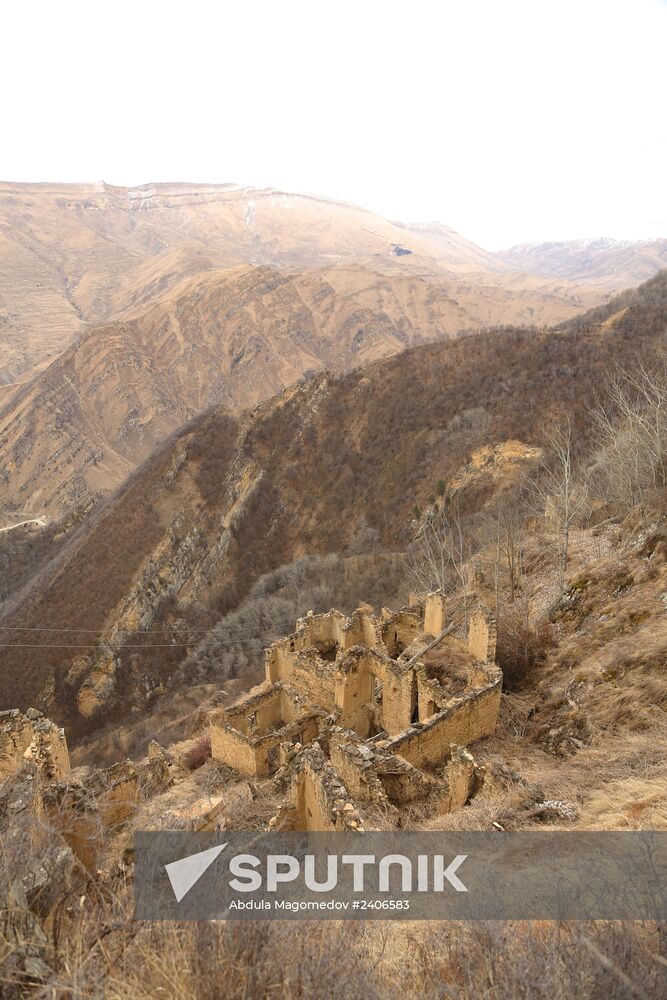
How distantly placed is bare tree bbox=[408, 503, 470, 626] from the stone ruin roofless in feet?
9.65

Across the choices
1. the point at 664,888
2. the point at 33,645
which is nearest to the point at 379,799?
the point at 664,888

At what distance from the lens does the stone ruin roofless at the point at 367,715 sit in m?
9.75

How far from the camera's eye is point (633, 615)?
1355 cm

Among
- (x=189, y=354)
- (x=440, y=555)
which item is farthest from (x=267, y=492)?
(x=189, y=354)

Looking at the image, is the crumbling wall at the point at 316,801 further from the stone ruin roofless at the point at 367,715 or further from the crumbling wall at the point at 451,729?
the crumbling wall at the point at 451,729

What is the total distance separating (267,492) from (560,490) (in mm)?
34424

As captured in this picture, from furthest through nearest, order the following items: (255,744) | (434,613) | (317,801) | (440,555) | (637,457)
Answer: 1. (440,555)
2. (637,457)
3. (434,613)
4. (255,744)
5. (317,801)

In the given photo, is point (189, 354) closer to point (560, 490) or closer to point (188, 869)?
point (560, 490)

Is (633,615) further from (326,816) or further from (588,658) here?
(326,816)

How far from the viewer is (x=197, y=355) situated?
11656cm

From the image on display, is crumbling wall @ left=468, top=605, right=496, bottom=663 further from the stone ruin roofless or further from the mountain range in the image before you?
the mountain range

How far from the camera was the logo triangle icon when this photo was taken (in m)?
5.94

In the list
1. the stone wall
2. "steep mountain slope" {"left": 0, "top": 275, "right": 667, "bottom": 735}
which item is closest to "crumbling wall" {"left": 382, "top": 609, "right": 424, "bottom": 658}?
the stone wall

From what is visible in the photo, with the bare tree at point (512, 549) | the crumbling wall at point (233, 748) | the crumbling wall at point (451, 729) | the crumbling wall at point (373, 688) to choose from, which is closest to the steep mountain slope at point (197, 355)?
the bare tree at point (512, 549)
